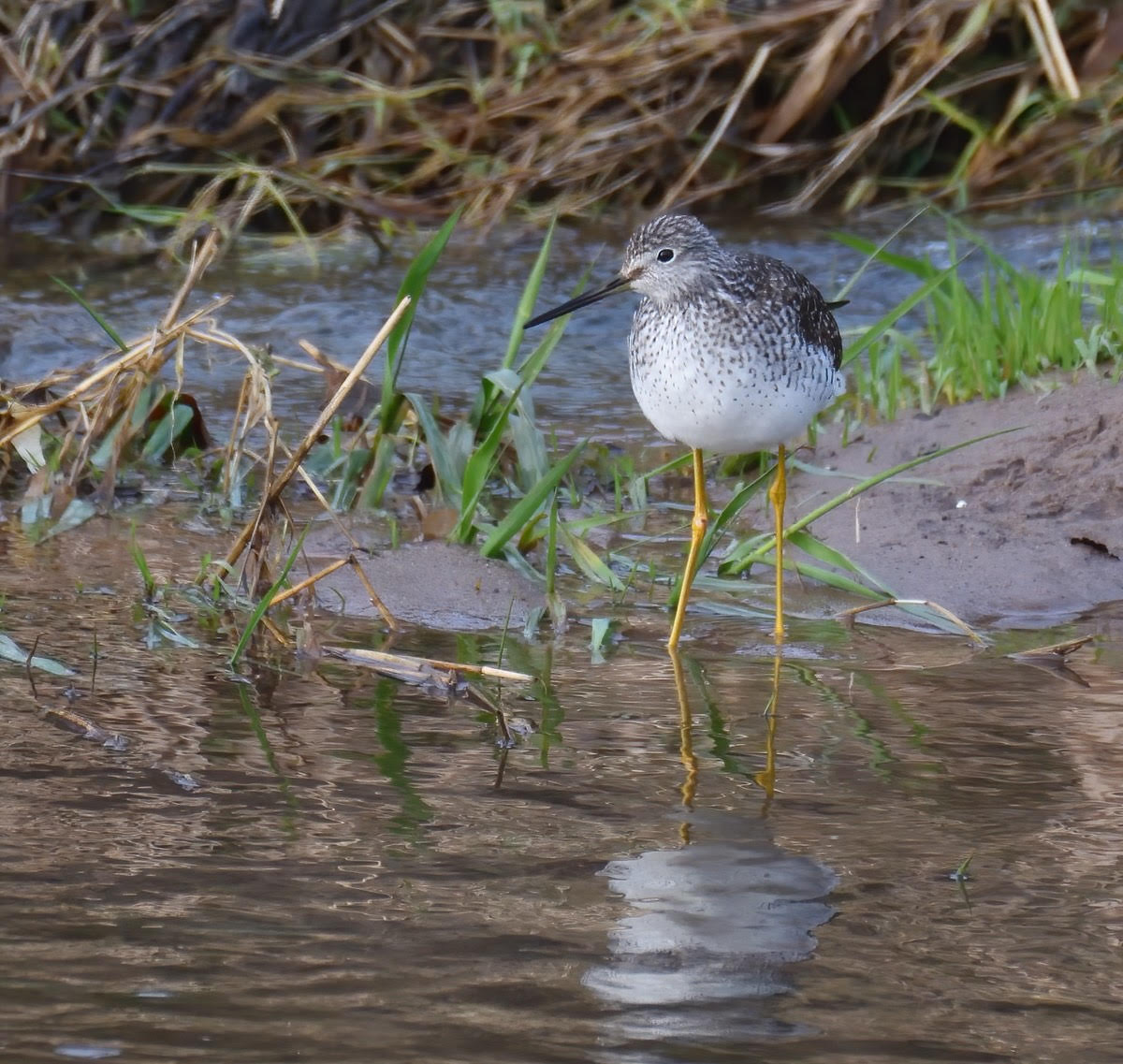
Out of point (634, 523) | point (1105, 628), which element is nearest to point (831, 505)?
point (1105, 628)

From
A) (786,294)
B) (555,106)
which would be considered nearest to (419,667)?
(786,294)

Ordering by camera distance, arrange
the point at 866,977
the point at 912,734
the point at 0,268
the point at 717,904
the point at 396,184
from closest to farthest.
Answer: the point at 866,977 → the point at 717,904 → the point at 912,734 → the point at 0,268 → the point at 396,184

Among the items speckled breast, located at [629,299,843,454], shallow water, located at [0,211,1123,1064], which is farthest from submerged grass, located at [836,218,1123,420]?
shallow water, located at [0,211,1123,1064]

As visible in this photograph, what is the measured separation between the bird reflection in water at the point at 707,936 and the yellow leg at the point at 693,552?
118 centimetres

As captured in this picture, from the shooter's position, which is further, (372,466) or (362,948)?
(372,466)

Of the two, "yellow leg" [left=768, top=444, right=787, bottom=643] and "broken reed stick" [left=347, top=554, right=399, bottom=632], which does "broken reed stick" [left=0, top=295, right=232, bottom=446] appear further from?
"yellow leg" [left=768, top=444, right=787, bottom=643]

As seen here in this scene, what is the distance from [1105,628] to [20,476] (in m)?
3.47

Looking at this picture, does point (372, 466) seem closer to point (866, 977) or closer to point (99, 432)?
point (99, 432)

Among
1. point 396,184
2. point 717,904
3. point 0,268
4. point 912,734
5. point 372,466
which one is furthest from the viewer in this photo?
point 396,184

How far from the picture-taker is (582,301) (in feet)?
16.9

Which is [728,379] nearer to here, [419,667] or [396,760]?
[419,667]

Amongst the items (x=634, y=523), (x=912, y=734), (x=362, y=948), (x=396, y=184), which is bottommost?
(x=362, y=948)

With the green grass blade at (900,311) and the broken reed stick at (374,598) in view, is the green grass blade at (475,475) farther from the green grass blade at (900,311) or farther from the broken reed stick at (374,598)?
the green grass blade at (900,311)

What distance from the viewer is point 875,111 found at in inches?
399
